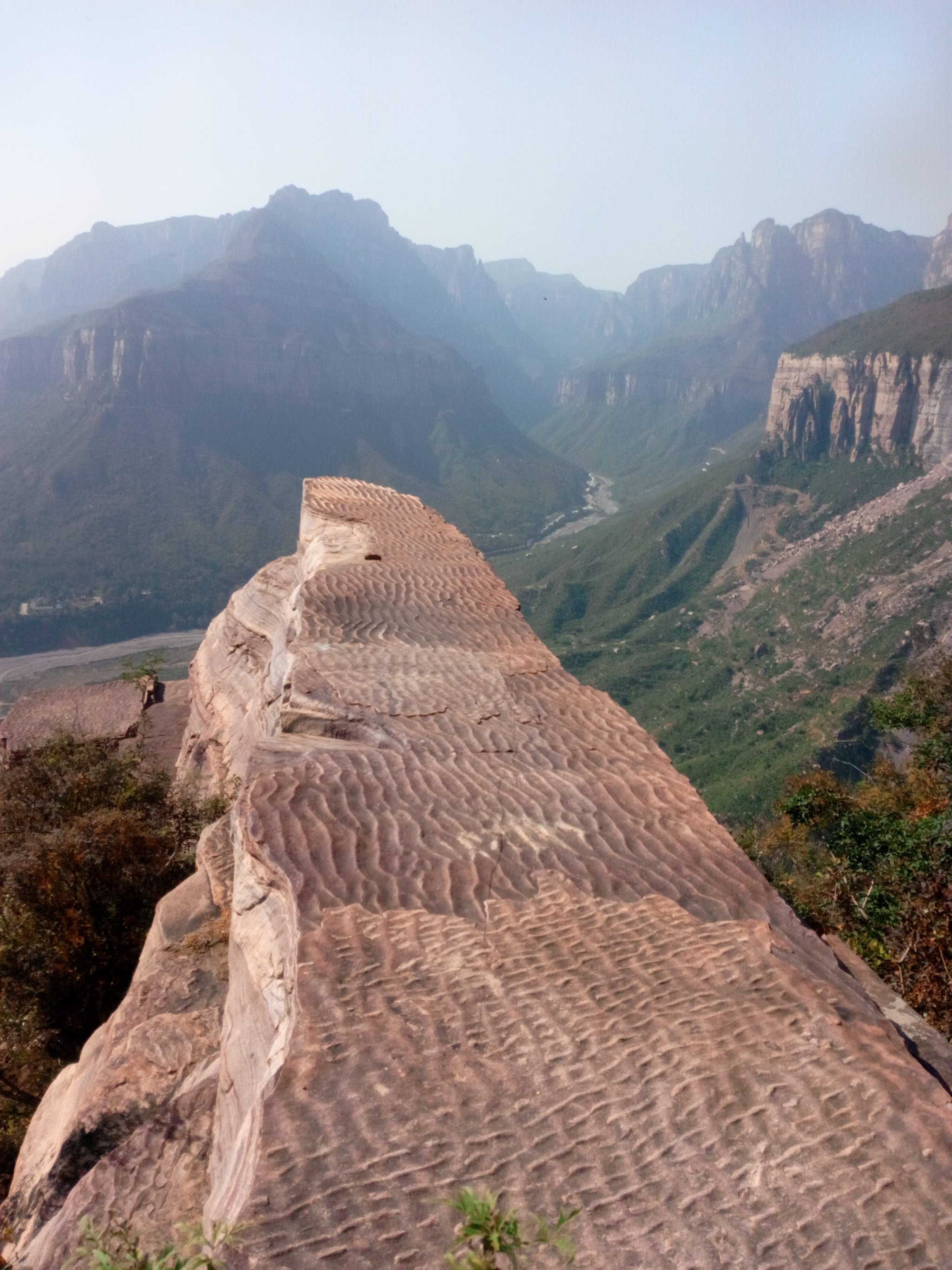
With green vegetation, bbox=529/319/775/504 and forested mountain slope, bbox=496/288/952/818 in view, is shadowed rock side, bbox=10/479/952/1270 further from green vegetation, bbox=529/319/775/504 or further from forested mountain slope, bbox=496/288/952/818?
green vegetation, bbox=529/319/775/504

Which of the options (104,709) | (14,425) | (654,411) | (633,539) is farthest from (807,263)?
(104,709)

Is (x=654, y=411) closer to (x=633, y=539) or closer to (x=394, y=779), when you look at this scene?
(x=633, y=539)

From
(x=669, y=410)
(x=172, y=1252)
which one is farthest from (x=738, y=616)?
(x=669, y=410)

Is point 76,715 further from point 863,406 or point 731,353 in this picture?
point 731,353

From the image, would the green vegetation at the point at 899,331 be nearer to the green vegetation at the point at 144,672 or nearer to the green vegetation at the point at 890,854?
the green vegetation at the point at 890,854

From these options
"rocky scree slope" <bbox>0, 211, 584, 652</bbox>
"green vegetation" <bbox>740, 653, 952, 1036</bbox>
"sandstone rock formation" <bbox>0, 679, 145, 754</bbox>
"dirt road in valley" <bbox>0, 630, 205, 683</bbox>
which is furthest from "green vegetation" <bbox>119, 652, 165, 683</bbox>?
"rocky scree slope" <bbox>0, 211, 584, 652</bbox>

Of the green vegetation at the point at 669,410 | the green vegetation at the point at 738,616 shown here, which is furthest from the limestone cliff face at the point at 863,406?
the green vegetation at the point at 669,410
